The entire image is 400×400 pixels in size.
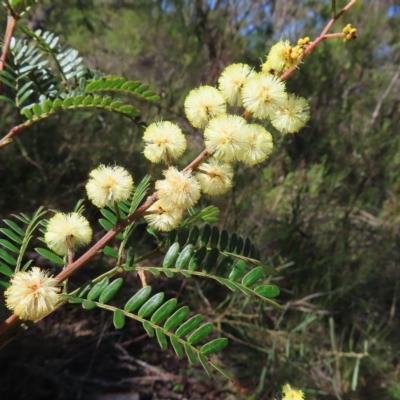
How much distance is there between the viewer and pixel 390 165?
2986 millimetres

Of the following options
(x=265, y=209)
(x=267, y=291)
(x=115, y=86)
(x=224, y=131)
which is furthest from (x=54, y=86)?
(x=265, y=209)

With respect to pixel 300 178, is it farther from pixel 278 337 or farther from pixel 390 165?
pixel 278 337

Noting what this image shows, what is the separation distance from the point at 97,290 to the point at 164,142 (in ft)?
0.70

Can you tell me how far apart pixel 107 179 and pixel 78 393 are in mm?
1567

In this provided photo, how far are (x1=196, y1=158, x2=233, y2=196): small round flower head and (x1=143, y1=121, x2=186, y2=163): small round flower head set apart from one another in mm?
41

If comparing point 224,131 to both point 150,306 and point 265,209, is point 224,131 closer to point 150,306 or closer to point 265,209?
point 150,306

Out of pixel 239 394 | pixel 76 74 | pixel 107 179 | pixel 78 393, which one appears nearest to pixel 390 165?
pixel 239 394

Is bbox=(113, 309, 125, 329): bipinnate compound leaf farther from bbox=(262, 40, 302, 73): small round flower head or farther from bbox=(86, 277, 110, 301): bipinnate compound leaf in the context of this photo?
bbox=(262, 40, 302, 73): small round flower head

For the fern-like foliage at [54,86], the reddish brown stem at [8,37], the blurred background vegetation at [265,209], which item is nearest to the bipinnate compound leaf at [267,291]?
the fern-like foliage at [54,86]

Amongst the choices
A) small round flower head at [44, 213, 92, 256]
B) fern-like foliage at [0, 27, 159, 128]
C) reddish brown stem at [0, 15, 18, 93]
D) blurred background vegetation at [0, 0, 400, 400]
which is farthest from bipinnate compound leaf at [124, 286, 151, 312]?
blurred background vegetation at [0, 0, 400, 400]

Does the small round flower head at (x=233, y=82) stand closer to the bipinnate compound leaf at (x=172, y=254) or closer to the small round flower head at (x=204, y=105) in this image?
the small round flower head at (x=204, y=105)

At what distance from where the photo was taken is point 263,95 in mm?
641

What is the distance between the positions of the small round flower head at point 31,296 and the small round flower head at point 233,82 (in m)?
0.35

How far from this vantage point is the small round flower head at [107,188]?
2.06 ft
